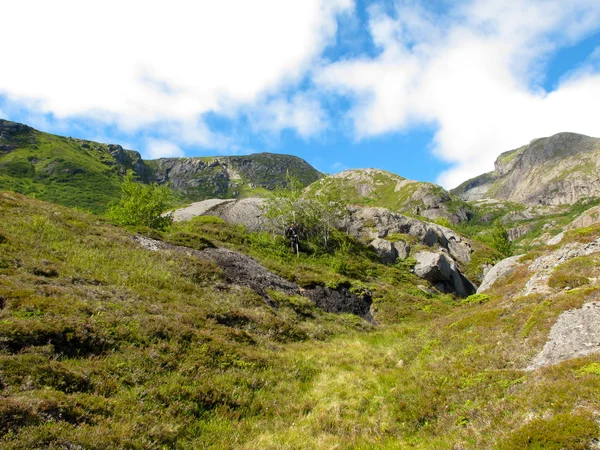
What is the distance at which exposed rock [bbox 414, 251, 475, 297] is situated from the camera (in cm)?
4684

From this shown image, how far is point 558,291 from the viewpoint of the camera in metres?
16.4

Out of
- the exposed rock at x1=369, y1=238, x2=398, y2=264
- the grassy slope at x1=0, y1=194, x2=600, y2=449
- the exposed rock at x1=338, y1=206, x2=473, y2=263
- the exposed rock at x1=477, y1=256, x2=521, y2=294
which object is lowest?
the grassy slope at x1=0, y1=194, x2=600, y2=449

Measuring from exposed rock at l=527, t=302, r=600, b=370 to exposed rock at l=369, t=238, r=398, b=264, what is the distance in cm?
3942

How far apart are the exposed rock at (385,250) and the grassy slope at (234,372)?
101 feet

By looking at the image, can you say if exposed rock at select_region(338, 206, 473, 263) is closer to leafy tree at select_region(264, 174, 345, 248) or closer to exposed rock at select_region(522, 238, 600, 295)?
leafy tree at select_region(264, 174, 345, 248)

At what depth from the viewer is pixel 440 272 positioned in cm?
4694

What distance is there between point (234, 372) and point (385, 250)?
143 ft

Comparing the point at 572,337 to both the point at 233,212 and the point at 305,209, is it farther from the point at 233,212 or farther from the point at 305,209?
the point at 233,212

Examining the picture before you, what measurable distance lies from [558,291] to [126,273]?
2306 centimetres

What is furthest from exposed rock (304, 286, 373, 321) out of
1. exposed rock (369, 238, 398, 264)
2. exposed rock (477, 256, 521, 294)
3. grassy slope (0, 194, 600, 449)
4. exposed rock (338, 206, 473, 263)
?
exposed rock (338, 206, 473, 263)

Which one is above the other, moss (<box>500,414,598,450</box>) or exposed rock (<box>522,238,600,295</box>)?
exposed rock (<box>522,238,600,295</box>)

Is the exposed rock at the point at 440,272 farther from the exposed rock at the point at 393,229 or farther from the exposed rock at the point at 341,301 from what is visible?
the exposed rock at the point at 341,301

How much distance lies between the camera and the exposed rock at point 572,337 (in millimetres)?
10133

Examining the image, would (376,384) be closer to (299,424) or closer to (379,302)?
(299,424)
